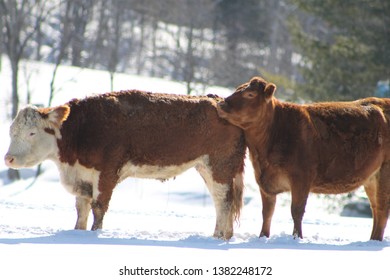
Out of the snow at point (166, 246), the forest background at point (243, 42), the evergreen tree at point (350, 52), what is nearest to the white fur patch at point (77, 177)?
the snow at point (166, 246)

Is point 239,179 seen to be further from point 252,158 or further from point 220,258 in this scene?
point 220,258

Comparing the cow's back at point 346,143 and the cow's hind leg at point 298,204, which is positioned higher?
the cow's back at point 346,143

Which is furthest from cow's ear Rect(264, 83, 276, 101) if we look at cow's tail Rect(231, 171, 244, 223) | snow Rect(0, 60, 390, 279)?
snow Rect(0, 60, 390, 279)

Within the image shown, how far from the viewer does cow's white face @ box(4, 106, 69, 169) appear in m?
9.92

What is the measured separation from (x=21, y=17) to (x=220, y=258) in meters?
17.6

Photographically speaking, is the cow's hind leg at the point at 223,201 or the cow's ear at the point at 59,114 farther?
the cow's hind leg at the point at 223,201

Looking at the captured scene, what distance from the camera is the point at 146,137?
10031 mm

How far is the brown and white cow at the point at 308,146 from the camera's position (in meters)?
9.88

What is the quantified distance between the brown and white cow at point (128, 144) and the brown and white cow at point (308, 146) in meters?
0.32

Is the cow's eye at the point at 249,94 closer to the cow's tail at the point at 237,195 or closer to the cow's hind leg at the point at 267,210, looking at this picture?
the cow's tail at the point at 237,195

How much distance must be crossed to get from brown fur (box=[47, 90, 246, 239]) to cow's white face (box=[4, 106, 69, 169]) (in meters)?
0.08

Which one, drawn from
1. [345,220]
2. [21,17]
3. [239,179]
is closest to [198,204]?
[345,220]

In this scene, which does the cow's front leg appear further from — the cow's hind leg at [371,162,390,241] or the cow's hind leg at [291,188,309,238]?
the cow's hind leg at [371,162,390,241]

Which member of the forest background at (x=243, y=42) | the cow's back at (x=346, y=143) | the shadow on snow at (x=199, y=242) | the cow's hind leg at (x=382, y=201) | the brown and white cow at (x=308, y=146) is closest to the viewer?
the shadow on snow at (x=199, y=242)
